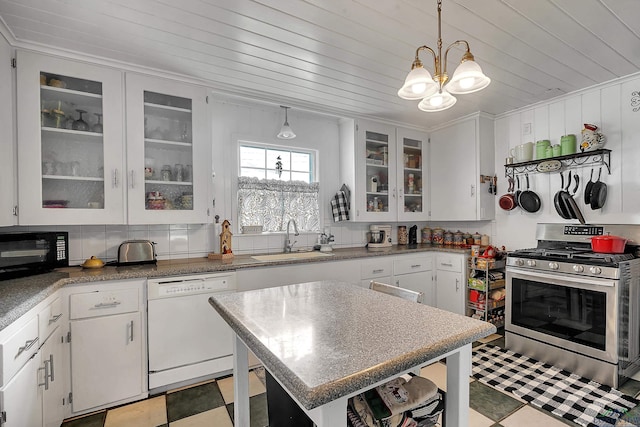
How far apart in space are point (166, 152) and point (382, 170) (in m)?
2.25

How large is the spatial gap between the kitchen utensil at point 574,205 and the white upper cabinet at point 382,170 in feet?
4.62

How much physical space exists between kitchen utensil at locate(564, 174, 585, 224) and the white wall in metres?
0.04

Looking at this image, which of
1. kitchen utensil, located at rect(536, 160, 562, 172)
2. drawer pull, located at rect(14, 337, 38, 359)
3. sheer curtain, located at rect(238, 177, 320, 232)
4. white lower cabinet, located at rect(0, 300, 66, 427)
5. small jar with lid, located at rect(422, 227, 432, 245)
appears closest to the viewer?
white lower cabinet, located at rect(0, 300, 66, 427)

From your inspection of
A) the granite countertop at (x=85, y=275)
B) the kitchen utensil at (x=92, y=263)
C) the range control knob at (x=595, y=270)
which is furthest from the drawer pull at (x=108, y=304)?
the range control knob at (x=595, y=270)

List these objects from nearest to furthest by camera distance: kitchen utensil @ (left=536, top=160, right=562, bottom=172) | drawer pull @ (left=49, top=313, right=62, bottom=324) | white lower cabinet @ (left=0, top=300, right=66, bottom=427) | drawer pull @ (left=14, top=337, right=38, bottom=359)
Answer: white lower cabinet @ (left=0, top=300, right=66, bottom=427), drawer pull @ (left=14, top=337, right=38, bottom=359), drawer pull @ (left=49, top=313, right=62, bottom=324), kitchen utensil @ (left=536, top=160, right=562, bottom=172)

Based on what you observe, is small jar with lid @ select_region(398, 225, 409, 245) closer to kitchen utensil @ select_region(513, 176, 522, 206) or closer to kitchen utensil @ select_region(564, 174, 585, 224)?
kitchen utensil @ select_region(513, 176, 522, 206)

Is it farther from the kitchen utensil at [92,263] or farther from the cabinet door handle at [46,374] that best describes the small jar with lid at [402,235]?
the cabinet door handle at [46,374]

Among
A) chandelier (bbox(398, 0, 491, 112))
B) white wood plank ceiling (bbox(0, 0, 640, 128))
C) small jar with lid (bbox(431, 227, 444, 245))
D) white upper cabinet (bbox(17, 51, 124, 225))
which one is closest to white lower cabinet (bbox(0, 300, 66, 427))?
white upper cabinet (bbox(17, 51, 124, 225))

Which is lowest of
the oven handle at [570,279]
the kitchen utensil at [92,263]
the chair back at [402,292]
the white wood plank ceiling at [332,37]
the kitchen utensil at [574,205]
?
the oven handle at [570,279]

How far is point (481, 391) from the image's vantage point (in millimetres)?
2070

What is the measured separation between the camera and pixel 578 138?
275 cm

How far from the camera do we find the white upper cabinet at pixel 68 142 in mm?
1887

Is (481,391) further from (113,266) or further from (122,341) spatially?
(113,266)

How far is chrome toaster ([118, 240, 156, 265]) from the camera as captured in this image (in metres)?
2.23
